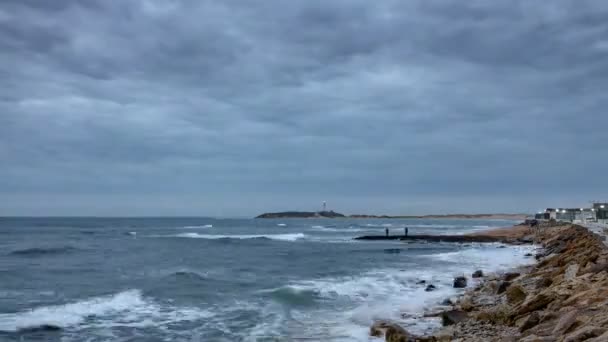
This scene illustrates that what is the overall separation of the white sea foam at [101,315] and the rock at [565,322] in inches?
435

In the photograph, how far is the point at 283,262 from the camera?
3634 cm

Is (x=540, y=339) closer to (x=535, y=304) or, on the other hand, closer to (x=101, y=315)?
(x=535, y=304)

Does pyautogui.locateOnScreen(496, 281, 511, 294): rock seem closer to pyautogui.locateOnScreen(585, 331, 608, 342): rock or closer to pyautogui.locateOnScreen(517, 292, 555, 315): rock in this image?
pyautogui.locateOnScreen(517, 292, 555, 315): rock

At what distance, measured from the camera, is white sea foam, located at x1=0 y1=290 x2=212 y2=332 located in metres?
16.2

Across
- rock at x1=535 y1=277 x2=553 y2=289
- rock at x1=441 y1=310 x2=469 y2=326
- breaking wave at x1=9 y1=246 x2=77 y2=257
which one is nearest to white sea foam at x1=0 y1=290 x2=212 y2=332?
rock at x1=441 y1=310 x2=469 y2=326

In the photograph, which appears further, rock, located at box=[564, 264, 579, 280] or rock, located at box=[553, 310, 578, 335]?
rock, located at box=[564, 264, 579, 280]

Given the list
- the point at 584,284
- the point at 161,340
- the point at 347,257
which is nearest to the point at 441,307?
the point at 584,284

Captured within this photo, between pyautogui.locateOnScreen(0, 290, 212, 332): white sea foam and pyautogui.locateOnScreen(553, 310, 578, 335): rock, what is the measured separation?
435 inches

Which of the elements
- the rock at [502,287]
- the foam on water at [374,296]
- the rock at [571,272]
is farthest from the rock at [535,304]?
the rock at [502,287]

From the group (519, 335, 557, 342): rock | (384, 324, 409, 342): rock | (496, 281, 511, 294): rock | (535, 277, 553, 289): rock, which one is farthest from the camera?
(496, 281, 511, 294): rock

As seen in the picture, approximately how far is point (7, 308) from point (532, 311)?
16436 mm

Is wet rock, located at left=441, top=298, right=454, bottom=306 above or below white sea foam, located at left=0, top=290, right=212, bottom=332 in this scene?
above

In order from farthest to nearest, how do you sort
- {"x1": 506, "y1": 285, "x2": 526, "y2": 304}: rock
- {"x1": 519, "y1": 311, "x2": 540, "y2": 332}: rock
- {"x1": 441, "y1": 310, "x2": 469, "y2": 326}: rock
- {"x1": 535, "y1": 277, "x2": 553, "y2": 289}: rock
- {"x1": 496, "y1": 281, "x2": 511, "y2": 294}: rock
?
1. {"x1": 496, "y1": 281, "x2": 511, "y2": 294}: rock
2. {"x1": 535, "y1": 277, "x2": 553, "y2": 289}: rock
3. {"x1": 506, "y1": 285, "x2": 526, "y2": 304}: rock
4. {"x1": 441, "y1": 310, "x2": 469, "y2": 326}: rock
5. {"x1": 519, "y1": 311, "x2": 540, "y2": 332}: rock

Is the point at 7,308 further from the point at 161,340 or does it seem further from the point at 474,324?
the point at 474,324
